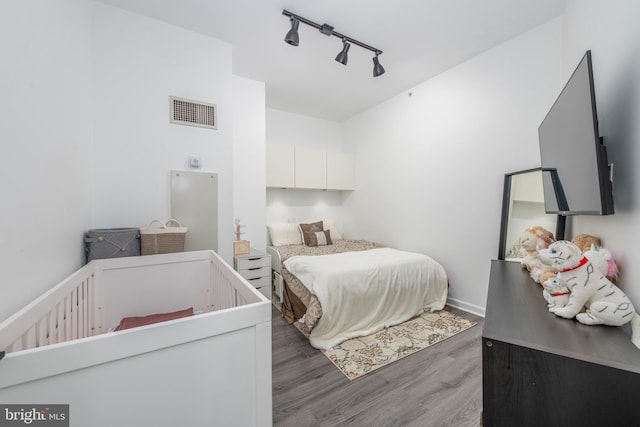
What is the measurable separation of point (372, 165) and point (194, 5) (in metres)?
2.91

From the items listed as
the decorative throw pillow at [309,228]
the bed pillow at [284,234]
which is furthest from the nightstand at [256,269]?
the decorative throw pillow at [309,228]

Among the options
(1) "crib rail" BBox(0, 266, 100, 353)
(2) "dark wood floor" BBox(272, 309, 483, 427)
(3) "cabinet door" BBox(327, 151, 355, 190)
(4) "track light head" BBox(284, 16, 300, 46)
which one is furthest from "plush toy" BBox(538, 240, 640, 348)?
(3) "cabinet door" BBox(327, 151, 355, 190)

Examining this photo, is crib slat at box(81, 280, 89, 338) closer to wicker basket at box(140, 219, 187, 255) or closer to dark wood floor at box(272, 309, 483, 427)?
wicker basket at box(140, 219, 187, 255)

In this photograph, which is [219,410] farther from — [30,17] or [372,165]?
[372,165]

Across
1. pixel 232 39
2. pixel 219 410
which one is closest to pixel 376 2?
pixel 232 39

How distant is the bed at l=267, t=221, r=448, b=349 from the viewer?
2.10 metres

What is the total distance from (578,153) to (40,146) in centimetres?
241

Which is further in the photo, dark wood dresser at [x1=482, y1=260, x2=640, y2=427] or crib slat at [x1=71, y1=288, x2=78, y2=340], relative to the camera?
crib slat at [x1=71, y1=288, x2=78, y2=340]

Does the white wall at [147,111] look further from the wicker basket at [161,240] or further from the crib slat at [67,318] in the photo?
the crib slat at [67,318]

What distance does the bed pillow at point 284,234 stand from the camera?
148 inches

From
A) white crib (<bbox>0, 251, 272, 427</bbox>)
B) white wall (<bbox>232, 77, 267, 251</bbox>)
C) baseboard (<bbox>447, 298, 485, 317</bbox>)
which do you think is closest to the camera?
white crib (<bbox>0, 251, 272, 427</bbox>)

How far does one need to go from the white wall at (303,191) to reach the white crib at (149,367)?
3.03m

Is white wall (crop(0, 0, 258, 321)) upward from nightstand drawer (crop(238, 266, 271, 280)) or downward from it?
Answer: upward

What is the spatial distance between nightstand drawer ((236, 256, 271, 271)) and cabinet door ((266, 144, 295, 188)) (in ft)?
4.23
